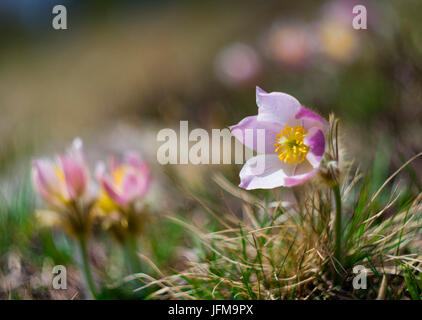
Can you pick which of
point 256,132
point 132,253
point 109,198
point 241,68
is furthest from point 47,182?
point 241,68

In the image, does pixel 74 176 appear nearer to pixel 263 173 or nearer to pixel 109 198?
pixel 109 198

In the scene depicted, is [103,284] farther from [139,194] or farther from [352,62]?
[352,62]

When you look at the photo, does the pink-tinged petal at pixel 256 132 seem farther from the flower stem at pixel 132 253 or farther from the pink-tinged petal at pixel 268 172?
the flower stem at pixel 132 253

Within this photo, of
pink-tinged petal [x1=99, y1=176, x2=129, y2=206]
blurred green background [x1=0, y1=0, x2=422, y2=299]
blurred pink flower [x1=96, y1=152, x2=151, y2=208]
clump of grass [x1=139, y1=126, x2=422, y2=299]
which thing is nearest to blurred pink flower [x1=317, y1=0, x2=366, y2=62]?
blurred green background [x1=0, y1=0, x2=422, y2=299]

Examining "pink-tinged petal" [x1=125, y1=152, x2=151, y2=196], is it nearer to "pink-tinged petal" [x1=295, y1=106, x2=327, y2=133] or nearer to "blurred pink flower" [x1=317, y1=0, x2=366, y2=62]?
"pink-tinged petal" [x1=295, y1=106, x2=327, y2=133]

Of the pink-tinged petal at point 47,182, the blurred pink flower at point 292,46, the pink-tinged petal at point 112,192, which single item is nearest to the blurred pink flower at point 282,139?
the pink-tinged petal at point 112,192

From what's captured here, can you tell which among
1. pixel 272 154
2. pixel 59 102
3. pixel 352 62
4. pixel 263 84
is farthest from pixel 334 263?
pixel 59 102
